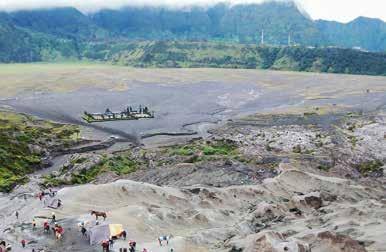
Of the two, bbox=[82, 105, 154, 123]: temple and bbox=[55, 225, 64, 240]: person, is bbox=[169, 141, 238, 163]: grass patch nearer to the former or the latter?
bbox=[82, 105, 154, 123]: temple

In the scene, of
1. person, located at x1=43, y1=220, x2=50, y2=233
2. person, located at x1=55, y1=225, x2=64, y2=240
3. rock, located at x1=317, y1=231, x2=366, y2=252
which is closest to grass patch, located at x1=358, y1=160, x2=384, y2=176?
rock, located at x1=317, y1=231, x2=366, y2=252

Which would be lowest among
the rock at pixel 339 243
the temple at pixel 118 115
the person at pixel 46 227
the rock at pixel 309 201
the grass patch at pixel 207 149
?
the temple at pixel 118 115

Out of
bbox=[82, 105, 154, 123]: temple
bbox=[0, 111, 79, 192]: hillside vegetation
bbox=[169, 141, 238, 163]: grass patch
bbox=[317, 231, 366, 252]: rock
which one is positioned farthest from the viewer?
bbox=[82, 105, 154, 123]: temple

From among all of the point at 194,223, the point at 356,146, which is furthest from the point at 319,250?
the point at 356,146

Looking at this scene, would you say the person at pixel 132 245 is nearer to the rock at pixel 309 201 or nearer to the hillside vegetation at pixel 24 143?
the rock at pixel 309 201

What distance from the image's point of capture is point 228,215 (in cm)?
7494

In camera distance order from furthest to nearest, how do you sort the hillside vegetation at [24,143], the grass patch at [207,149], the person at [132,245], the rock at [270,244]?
the grass patch at [207,149], the hillside vegetation at [24,143], the person at [132,245], the rock at [270,244]

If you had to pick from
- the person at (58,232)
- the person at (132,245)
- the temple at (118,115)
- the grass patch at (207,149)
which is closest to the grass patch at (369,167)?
the grass patch at (207,149)

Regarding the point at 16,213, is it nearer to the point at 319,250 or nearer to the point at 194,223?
the point at 194,223

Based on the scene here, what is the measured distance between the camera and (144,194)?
77.7m

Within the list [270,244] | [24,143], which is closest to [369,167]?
[270,244]

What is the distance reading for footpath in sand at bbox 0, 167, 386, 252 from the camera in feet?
193

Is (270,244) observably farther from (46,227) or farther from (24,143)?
(24,143)

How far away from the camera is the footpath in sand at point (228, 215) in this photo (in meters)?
58.7
